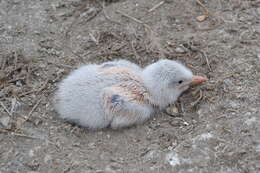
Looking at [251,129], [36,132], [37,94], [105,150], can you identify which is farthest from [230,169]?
[37,94]

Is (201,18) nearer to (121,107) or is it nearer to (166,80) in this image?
(166,80)

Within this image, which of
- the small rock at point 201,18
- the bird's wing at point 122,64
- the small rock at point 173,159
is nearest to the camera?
the small rock at point 173,159

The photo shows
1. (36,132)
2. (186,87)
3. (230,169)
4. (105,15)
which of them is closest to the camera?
(230,169)

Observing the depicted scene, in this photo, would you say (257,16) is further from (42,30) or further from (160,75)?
(42,30)

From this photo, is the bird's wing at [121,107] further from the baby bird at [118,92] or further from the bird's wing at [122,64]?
the bird's wing at [122,64]

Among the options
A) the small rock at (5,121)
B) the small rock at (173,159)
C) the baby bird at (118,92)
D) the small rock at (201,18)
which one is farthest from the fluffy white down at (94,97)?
the small rock at (201,18)

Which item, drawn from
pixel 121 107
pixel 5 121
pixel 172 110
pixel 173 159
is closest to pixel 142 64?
pixel 172 110
